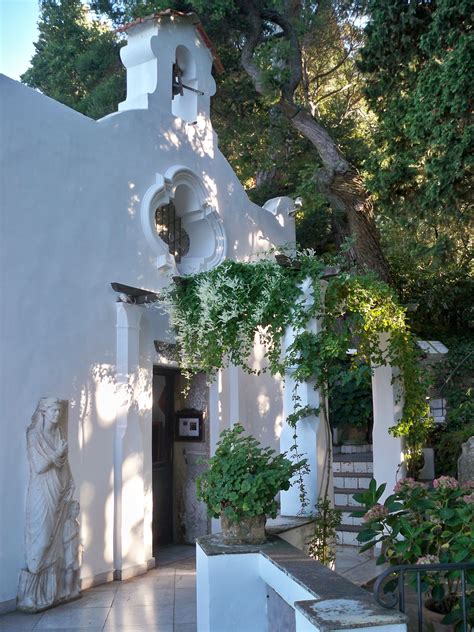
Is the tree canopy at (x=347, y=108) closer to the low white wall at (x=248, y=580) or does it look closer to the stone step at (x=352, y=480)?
the low white wall at (x=248, y=580)

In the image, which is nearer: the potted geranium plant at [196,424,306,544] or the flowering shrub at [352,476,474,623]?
the flowering shrub at [352,476,474,623]

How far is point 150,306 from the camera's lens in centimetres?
798

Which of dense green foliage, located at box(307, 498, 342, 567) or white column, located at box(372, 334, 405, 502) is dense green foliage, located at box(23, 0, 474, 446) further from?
white column, located at box(372, 334, 405, 502)

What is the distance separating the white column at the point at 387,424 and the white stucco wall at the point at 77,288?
2.82 meters

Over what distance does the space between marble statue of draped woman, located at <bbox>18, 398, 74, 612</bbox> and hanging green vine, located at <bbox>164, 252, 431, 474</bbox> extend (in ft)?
5.32

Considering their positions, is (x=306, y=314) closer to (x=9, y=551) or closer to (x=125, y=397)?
(x=125, y=397)

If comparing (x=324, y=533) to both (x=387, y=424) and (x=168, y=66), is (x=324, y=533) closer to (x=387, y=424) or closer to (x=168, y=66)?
(x=387, y=424)

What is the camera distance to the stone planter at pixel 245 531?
4758 mm

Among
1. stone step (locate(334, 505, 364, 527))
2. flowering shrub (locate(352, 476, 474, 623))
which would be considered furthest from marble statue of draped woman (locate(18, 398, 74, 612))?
stone step (locate(334, 505, 364, 527))

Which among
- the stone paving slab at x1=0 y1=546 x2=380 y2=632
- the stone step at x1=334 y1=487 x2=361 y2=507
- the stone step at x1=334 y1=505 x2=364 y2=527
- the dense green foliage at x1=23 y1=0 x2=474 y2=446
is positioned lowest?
the stone paving slab at x1=0 y1=546 x2=380 y2=632

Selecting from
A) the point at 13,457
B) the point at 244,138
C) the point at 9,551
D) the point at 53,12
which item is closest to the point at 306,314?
the point at 13,457

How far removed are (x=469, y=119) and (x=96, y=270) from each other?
447cm

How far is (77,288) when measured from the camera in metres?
6.88

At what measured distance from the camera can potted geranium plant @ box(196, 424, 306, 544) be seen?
4664 mm
